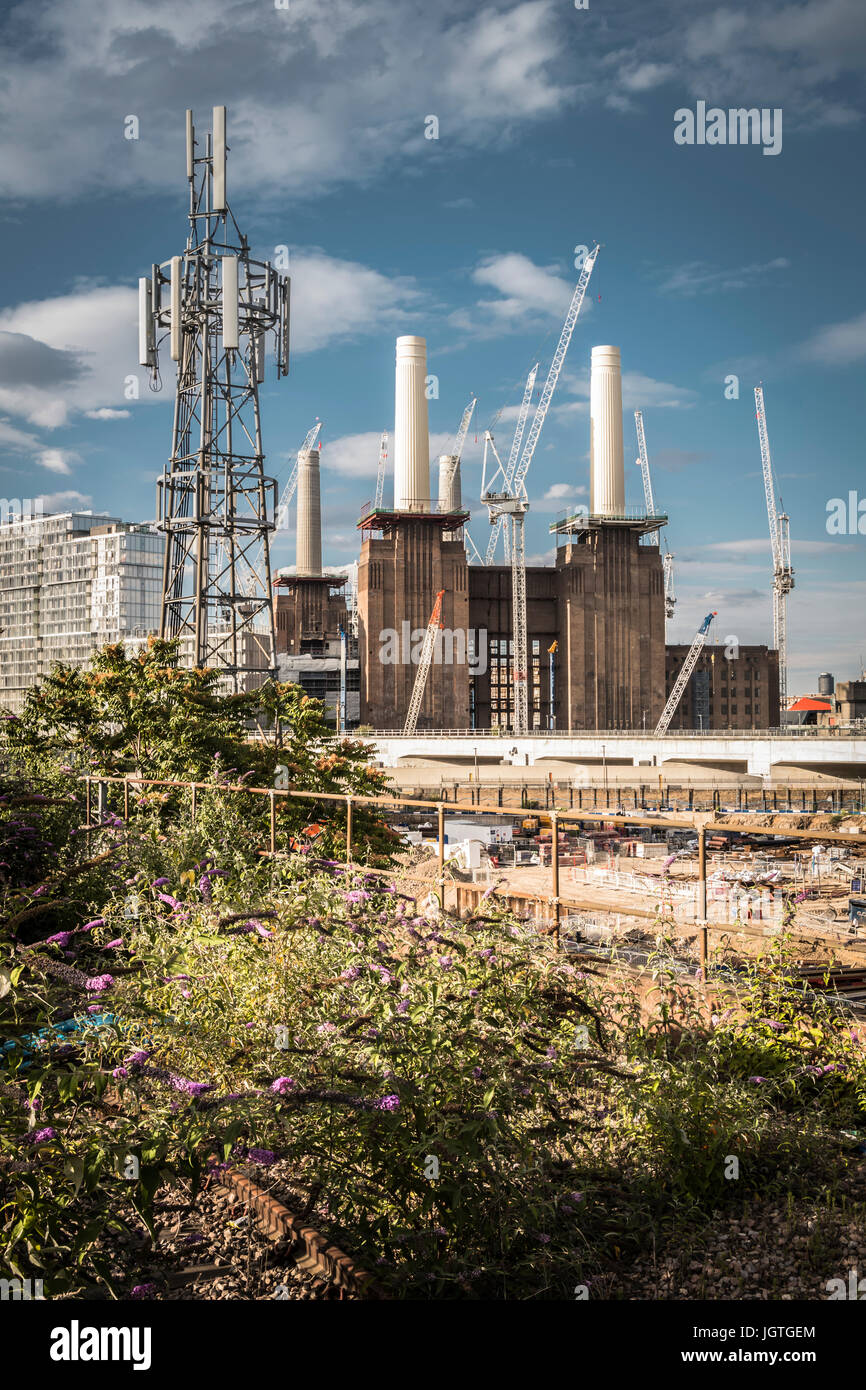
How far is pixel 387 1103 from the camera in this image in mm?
3449

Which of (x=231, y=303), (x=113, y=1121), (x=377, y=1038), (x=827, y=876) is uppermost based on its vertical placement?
(x=231, y=303)

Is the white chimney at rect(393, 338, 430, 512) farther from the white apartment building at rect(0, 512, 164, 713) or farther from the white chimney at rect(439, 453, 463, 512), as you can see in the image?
the white apartment building at rect(0, 512, 164, 713)

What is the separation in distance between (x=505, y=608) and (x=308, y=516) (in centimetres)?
4267

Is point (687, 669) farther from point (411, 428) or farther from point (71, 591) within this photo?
point (71, 591)

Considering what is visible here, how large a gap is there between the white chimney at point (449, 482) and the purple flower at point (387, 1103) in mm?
126377

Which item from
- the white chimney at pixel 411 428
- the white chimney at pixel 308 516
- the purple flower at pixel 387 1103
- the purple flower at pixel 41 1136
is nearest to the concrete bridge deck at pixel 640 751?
the white chimney at pixel 411 428

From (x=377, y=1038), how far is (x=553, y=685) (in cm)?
9244

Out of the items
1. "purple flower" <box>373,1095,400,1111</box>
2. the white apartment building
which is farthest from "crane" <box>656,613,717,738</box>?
"purple flower" <box>373,1095,400,1111</box>

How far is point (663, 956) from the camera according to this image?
5262 mm

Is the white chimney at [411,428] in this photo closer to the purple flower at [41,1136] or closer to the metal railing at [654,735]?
the metal railing at [654,735]

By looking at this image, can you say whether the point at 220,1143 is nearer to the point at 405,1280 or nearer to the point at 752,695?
the point at 405,1280

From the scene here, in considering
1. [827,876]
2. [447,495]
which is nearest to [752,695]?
[447,495]

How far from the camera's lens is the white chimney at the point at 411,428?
89125 mm

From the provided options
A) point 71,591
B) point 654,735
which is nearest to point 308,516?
point 71,591
